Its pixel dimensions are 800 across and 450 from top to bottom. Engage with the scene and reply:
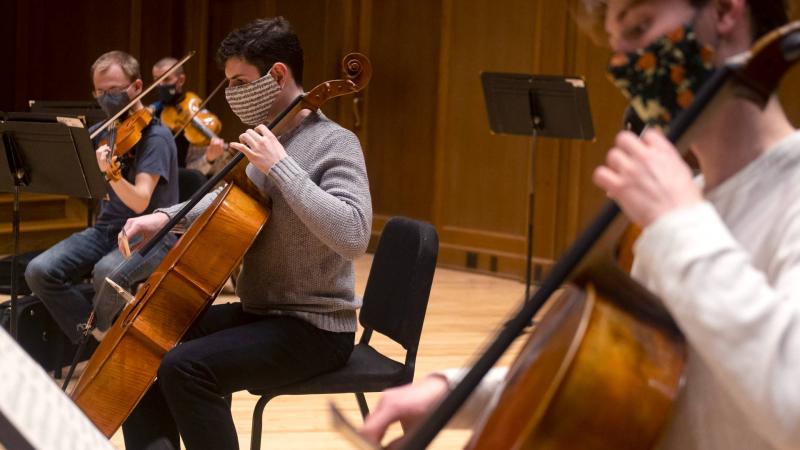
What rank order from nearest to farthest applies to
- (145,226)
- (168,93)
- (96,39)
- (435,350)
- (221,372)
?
(221,372), (145,226), (435,350), (168,93), (96,39)

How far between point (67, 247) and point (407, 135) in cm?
383

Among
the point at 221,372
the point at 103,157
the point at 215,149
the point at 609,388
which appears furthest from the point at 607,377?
the point at 215,149

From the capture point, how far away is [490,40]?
23.5ft

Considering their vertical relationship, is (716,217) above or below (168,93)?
above

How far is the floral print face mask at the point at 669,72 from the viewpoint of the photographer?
1092 mm

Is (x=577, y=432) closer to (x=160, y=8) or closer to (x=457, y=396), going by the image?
(x=457, y=396)

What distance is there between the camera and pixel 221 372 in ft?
8.32

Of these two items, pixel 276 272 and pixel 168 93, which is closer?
pixel 276 272

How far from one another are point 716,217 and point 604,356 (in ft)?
0.61

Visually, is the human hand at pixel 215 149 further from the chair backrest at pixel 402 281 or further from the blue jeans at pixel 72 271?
the chair backrest at pixel 402 281

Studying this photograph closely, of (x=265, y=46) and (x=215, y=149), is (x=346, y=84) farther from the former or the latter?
(x=215, y=149)

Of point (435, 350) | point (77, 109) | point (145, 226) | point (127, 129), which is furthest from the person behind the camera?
point (77, 109)

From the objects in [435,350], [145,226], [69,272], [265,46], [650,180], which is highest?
[650,180]

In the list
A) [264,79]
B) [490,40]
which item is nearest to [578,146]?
[490,40]
